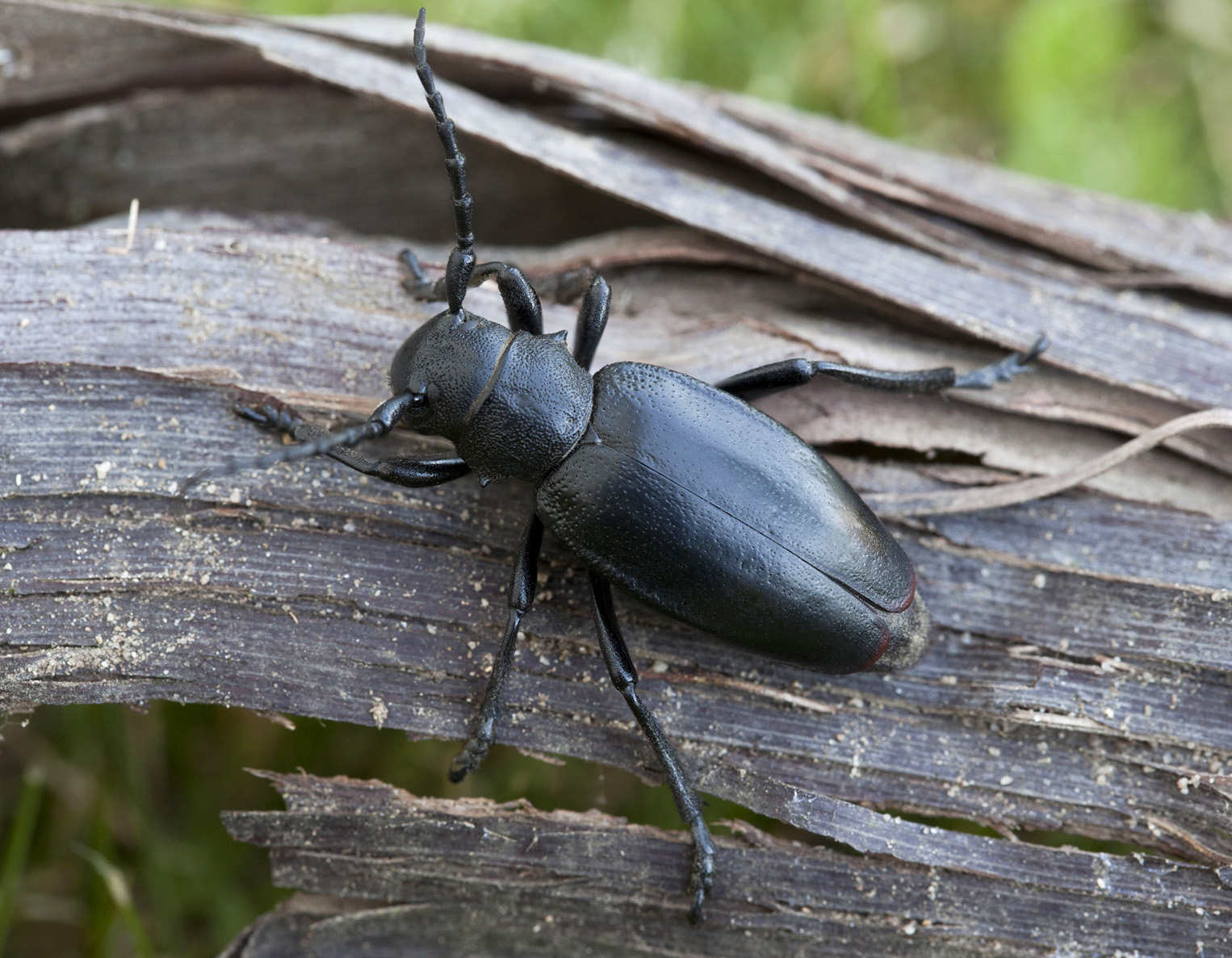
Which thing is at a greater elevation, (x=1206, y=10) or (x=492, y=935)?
(x=1206, y=10)

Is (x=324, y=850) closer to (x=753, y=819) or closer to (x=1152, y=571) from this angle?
(x=753, y=819)

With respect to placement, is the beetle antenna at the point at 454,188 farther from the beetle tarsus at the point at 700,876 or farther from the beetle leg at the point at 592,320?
the beetle tarsus at the point at 700,876

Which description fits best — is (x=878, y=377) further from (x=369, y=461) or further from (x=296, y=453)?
(x=296, y=453)

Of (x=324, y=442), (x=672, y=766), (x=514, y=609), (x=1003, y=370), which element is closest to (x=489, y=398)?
(x=324, y=442)

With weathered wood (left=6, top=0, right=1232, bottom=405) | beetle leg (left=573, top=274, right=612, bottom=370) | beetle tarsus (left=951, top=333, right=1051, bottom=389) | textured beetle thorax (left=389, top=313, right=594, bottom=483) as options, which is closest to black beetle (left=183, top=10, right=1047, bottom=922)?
textured beetle thorax (left=389, top=313, right=594, bottom=483)

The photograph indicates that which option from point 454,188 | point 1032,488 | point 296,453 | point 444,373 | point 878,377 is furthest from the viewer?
point 878,377

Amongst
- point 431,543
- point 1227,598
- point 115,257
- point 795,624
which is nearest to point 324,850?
point 431,543

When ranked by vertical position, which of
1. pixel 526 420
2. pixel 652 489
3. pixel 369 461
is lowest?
pixel 369 461
